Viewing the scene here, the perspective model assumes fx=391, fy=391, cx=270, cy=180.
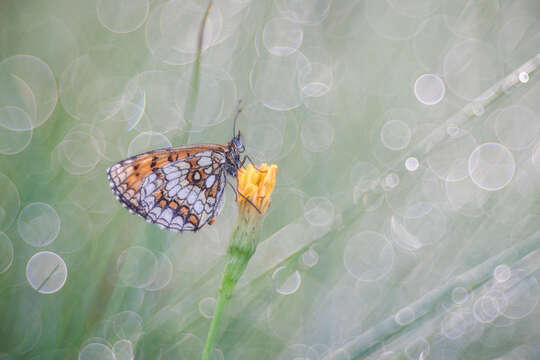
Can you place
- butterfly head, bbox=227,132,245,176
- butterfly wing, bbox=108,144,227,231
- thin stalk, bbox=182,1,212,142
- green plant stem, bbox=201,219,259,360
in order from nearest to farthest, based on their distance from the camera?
1. green plant stem, bbox=201,219,259,360
2. thin stalk, bbox=182,1,212,142
3. butterfly wing, bbox=108,144,227,231
4. butterfly head, bbox=227,132,245,176

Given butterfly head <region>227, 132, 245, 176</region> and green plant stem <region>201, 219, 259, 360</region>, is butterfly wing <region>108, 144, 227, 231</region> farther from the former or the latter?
green plant stem <region>201, 219, 259, 360</region>

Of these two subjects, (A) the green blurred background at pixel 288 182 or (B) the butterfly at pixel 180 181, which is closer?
(A) the green blurred background at pixel 288 182

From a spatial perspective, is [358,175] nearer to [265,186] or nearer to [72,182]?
[265,186]

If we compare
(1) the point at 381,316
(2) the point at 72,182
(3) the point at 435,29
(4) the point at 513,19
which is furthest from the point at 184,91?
(4) the point at 513,19

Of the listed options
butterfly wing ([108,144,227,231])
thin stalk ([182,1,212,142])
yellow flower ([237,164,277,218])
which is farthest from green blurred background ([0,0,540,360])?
yellow flower ([237,164,277,218])

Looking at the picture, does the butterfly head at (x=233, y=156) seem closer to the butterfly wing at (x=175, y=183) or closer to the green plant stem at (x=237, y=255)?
the butterfly wing at (x=175, y=183)

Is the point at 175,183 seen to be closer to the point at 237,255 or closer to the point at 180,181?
the point at 180,181

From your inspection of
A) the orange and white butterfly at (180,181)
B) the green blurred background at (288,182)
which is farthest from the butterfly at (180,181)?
the green blurred background at (288,182)
